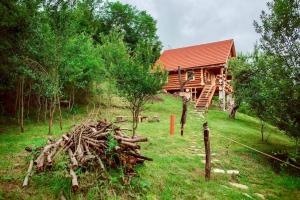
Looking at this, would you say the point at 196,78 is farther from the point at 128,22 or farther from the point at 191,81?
the point at 128,22

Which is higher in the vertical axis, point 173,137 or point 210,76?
point 210,76

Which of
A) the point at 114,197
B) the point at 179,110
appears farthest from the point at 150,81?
the point at 179,110

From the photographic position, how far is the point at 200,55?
1448 inches

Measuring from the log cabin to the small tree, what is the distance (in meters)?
18.1

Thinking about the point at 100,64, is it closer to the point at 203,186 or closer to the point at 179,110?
the point at 179,110

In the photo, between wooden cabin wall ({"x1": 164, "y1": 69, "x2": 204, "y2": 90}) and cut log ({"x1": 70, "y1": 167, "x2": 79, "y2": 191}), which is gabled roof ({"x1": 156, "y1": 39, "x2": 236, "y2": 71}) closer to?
wooden cabin wall ({"x1": 164, "y1": 69, "x2": 204, "y2": 90})

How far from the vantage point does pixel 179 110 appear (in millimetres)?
28656

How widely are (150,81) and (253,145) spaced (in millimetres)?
7474

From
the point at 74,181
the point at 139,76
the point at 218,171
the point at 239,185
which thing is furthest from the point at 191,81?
the point at 74,181

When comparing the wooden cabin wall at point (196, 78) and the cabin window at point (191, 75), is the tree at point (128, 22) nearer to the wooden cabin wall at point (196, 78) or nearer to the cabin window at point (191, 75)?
the wooden cabin wall at point (196, 78)

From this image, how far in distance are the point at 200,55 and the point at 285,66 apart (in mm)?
26054

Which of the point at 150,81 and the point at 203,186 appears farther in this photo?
the point at 150,81

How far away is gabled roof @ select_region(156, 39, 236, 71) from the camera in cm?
3462

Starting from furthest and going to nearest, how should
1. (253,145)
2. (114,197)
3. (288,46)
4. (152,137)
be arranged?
(253,145), (152,137), (288,46), (114,197)
